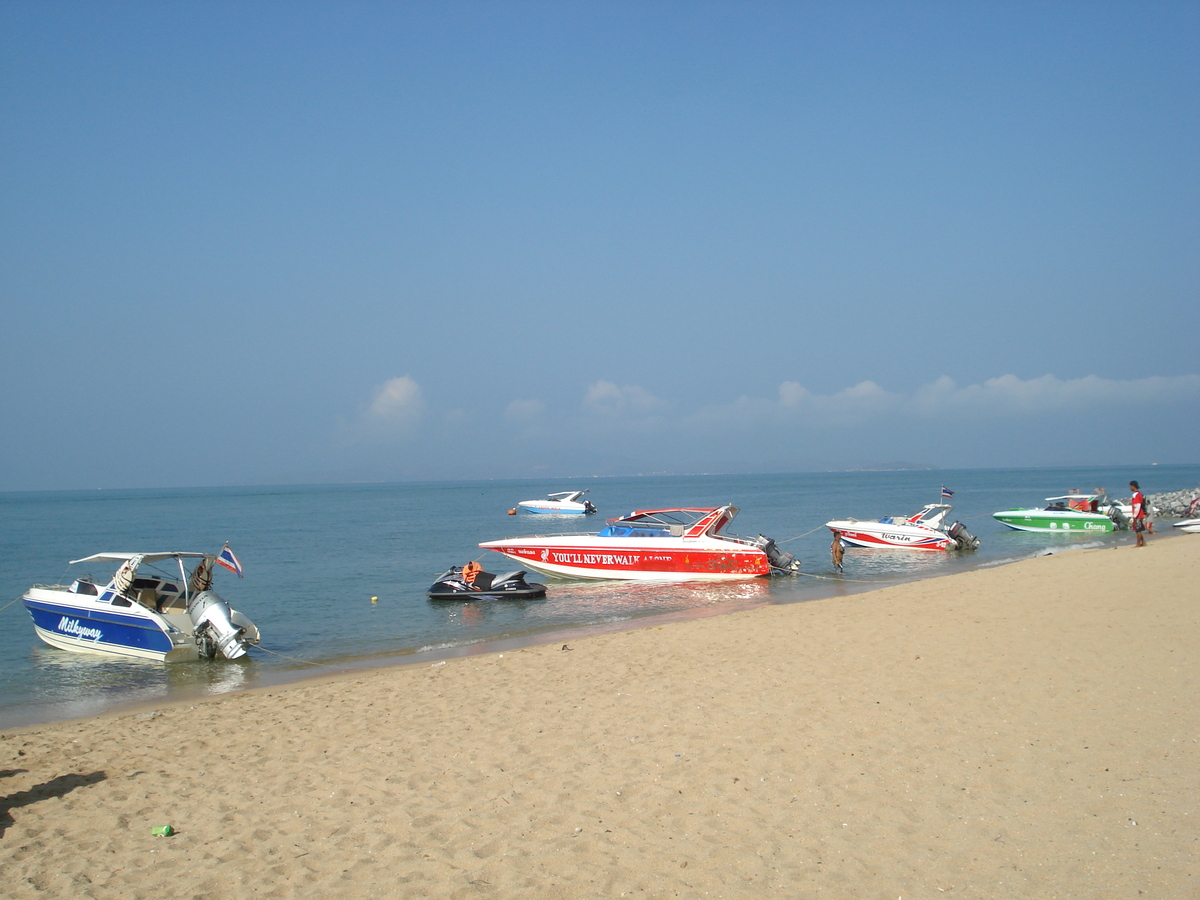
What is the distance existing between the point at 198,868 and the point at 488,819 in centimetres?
218

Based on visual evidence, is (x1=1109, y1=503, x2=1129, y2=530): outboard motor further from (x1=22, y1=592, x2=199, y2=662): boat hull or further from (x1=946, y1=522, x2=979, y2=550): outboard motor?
(x1=22, y1=592, x2=199, y2=662): boat hull

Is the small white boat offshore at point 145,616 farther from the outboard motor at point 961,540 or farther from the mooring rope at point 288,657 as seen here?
the outboard motor at point 961,540

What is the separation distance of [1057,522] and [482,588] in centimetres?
2991

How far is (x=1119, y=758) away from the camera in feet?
22.8

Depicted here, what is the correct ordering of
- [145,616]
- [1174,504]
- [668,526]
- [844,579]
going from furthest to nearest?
[1174,504], [668,526], [844,579], [145,616]

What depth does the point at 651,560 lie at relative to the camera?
25281 mm

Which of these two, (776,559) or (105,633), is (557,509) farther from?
(105,633)

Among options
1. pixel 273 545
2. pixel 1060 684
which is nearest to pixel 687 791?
pixel 1060 684

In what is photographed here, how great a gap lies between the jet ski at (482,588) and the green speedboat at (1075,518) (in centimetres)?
2811

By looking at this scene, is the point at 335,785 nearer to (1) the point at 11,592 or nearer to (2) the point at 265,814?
(2) the point at 265,814

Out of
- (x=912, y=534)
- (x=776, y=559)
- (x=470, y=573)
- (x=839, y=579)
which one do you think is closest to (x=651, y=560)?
(x=776, y=559)

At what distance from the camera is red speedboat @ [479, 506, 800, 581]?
2483 centimetres

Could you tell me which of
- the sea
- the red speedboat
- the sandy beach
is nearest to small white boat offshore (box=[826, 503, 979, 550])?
the sea

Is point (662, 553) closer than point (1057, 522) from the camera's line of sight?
Yes
